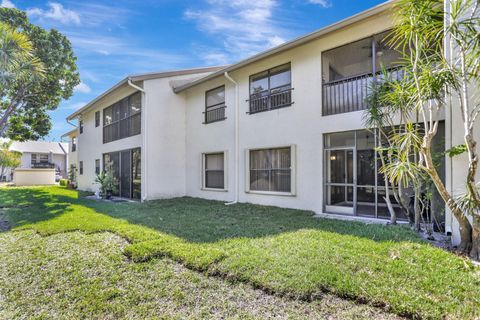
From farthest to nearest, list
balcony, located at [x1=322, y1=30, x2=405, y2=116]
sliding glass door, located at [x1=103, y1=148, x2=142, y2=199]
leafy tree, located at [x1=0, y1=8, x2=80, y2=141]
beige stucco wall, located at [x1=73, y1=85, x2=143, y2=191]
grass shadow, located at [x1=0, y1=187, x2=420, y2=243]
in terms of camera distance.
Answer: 1. leafy tree, located at [x1=0, y1=8, x2=80, y2=141]
2. beige stucco wall, located at [x1=73, y1=85, x2=143, y2=191]
3. sliding glass door, located at [x1=103, y1=148, x2=142, y2=199]
4. balcony, located at [x1=322, y1=30, x2=405, y2=116]
5. grass shadow, located at [x1=0, y1=187, x2=420, y2=243]

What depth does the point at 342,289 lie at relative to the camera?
11.8ft

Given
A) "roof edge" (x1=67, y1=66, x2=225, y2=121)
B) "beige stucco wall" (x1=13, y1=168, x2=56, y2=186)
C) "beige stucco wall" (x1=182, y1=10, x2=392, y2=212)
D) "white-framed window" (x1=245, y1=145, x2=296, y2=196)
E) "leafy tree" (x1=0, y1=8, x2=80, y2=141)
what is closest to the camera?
"beige stucco wall" (x1=182, y1=10, x2=392, y2=212)

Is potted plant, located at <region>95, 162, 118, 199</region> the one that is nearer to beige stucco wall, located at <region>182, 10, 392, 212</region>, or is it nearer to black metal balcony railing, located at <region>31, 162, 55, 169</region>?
beige stucco wall, located at <region>182, 10, 392, 212</region>

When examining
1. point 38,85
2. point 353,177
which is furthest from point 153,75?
point 38,85

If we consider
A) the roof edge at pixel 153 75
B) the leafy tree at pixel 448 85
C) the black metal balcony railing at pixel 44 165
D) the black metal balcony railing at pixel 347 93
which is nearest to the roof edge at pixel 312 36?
the black metal balcony railing at pixel 347 93

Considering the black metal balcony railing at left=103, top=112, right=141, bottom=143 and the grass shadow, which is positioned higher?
the black metal balcony railing at left=103, top=112, right=141, bottom=143

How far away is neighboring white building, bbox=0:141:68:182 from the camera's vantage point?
38531mm

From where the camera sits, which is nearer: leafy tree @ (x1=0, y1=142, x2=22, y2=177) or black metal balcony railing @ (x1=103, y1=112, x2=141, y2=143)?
black metal balcony railing @ (x1=103, y1=112, x2=141, y2=143)

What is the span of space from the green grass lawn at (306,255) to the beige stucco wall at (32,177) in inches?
880

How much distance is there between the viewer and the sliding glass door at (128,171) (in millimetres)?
13289

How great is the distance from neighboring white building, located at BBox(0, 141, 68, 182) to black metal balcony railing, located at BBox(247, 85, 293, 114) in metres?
39.1

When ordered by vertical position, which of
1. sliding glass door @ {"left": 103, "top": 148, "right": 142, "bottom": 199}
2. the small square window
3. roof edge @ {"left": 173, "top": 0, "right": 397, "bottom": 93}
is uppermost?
roof edge @ {"left": 173, "top": 0, "right": 397, "bottom": 93}

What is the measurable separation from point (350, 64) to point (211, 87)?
639 centimetres

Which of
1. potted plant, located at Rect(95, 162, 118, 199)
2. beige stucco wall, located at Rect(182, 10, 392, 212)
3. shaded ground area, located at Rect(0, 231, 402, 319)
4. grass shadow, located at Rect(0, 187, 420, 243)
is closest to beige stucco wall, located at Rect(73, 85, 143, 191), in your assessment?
potted plant, located at Rect(95, 162, 118, 199)
